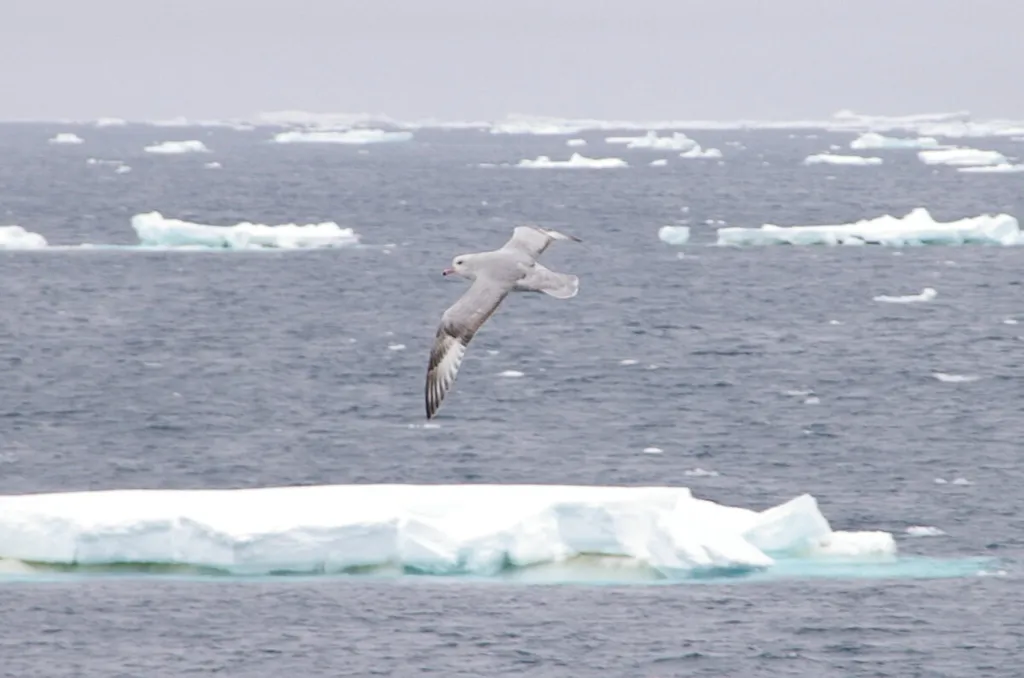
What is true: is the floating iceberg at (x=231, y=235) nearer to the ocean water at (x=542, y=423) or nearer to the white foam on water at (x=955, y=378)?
the ocean water at (x=542, y=423)

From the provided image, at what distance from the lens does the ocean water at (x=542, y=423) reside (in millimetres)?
22547

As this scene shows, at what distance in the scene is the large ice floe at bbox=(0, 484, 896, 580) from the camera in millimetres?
24125

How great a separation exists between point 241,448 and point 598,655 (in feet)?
49.4

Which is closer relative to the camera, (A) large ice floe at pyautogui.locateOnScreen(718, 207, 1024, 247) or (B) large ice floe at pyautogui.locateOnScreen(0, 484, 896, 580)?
→ (B) large ice floe at pyautogui.locateOnScreen(0, 484, 896, 580)

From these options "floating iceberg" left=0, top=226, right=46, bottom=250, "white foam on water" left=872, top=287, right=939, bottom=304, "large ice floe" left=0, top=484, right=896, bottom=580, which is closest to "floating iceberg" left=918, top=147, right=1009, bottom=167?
"floating iceberg" left=0, top=226, right=46, bottom=250

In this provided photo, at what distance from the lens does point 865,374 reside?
4462cm

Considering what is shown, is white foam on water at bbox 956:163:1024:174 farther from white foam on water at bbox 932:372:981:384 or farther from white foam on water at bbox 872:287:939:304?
white foam on water at bbox 932:372:981:384

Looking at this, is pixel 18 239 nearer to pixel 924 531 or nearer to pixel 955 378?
pixel 955 378

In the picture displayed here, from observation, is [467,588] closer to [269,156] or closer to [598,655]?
[598,655]

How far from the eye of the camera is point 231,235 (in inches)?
2650

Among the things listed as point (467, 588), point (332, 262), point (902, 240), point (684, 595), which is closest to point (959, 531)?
point (684, 595)

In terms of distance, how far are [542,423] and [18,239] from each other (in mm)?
39878

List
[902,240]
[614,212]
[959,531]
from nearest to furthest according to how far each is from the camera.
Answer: [959,531] < [902,240] < [614,212]

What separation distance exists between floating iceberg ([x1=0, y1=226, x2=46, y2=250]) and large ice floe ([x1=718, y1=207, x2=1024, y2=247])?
24967mm
